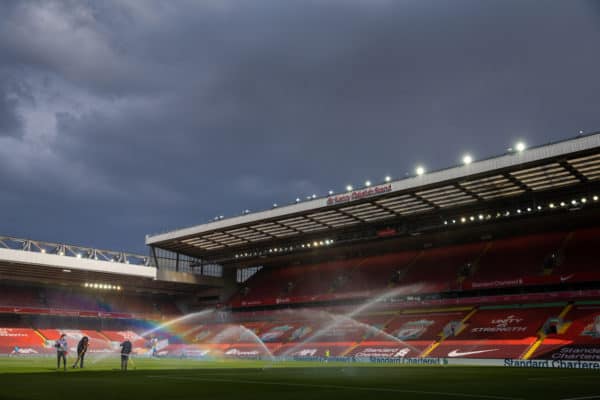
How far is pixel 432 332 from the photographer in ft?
173

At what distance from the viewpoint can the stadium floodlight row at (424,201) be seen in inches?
1775

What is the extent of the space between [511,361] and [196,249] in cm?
4814

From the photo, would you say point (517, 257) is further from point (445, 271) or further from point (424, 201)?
point (424, 201)

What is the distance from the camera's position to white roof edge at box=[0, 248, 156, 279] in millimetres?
60125

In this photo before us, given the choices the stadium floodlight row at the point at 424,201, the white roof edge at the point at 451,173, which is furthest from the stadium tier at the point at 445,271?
the white roof edge at the point at 451,173

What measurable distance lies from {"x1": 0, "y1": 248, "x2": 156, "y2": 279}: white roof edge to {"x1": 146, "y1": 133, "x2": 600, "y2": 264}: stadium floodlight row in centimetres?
496

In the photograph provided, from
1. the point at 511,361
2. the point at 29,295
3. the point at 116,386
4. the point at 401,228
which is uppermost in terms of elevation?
the point at 401,228

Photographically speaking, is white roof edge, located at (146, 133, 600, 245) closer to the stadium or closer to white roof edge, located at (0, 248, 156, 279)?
the stadium

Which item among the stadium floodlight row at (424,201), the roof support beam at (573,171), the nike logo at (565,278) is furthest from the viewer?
the nike logo at (565,278)

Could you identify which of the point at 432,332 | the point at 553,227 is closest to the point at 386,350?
the point at 432,332

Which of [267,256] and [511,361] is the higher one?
[267,256]

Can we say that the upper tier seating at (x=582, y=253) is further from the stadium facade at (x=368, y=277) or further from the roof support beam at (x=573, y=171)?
the roof support beam at (x=573, y=171)

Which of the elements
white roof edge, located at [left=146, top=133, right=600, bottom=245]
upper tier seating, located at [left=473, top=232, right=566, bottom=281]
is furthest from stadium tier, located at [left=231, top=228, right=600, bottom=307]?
white roof edge, located at [left=146, top=133, right=600, bottom=245]

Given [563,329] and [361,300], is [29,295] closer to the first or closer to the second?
[361,300]
